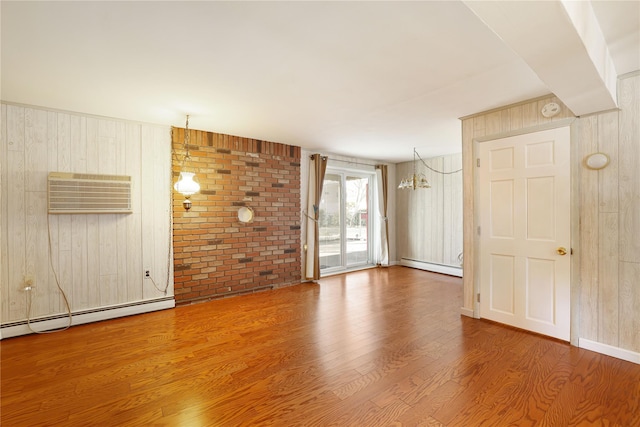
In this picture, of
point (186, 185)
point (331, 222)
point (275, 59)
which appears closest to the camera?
point (275, 59)

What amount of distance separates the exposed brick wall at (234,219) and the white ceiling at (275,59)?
90 centimetres

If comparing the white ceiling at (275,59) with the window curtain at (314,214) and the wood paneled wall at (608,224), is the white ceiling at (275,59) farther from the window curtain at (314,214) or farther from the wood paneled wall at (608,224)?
the window curtain at (314,214)

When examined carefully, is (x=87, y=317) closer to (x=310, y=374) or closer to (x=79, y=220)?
(x=79, y=220)

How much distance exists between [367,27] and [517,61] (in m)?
1.31

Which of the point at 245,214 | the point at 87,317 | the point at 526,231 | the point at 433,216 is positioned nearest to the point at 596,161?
the point at 526,231

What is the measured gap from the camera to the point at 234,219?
456 centimetres

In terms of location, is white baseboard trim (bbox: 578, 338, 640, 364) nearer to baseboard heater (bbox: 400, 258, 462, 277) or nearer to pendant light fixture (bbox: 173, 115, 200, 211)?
baseboard heater (bbox: 400, 258, 462, 277)

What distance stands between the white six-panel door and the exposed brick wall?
3.13 metres

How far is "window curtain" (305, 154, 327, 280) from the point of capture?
5.34 meters

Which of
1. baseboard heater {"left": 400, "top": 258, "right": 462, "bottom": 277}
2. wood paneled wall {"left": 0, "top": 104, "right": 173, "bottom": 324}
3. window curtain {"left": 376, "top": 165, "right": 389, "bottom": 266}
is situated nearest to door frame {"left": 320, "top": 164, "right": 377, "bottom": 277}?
window curtain {"left": 376, "top": 165, "right": 389, "bottom": 266}

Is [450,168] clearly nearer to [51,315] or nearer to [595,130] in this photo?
[595,130]

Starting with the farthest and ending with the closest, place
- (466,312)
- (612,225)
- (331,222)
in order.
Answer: (331,222)
(466,312)
(612,225)

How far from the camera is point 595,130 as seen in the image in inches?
103

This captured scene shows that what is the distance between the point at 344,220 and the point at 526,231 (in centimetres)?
360
